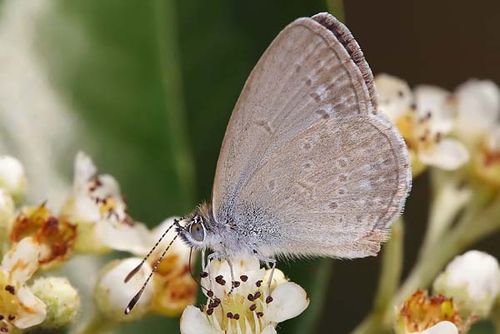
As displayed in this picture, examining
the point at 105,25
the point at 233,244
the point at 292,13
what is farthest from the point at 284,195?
the point at 105,25

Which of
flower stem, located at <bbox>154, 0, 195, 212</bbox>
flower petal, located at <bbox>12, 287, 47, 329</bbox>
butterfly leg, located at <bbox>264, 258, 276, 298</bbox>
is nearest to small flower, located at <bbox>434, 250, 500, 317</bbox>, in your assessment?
butterfly leg, located at <bbox>264, 258, 276, 298</bbox>

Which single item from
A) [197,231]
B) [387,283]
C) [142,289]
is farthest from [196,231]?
[387,283]

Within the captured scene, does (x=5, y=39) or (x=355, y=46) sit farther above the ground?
(x=5, y=39)

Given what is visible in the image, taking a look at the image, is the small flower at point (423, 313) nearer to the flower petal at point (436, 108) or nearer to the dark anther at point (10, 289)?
the flower petal at point (436, 108)

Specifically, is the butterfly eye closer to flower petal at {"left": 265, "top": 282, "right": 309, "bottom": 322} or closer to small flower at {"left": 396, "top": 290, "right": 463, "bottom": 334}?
flower petal at {"left": 265, "top": 282, "right": 309, "bottom": 322}

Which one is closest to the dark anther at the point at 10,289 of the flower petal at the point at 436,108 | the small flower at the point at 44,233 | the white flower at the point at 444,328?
the small flower at the point at 44,233

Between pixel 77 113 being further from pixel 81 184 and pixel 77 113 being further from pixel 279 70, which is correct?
pixel 279 70
